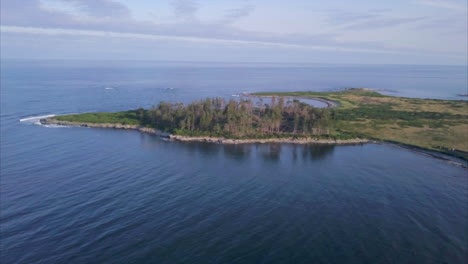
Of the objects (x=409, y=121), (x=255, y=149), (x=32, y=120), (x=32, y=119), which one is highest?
(x=409, y=121)

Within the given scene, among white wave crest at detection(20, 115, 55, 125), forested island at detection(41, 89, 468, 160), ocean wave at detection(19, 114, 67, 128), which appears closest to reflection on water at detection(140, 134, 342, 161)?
forested island at detection(41, 89, 468, 160)

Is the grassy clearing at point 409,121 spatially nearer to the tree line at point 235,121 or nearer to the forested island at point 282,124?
the forested island at point 282,124

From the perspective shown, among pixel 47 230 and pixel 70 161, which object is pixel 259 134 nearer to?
pixel 70 161

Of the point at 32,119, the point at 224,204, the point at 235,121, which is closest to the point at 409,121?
the point at 235,121

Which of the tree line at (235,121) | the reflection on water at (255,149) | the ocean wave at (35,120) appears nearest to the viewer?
the reflection on water at (255,149)

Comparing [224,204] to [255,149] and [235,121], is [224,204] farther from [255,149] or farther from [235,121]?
[235,121]

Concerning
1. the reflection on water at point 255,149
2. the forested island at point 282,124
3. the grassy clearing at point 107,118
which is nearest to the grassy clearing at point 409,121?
the forested island at point 282,124
